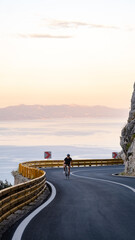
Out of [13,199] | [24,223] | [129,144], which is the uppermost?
[129,144]

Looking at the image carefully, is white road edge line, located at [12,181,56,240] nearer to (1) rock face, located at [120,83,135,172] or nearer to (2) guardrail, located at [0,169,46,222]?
(2) guardrail, located at [0,169,46,222]

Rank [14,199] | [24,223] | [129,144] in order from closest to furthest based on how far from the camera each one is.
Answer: [24,223], [14,199], [129,144]

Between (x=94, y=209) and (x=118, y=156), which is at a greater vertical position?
(x=118, y=156)

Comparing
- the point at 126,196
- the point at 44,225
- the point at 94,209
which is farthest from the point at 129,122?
→ the point at 44,225

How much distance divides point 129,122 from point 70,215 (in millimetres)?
27329

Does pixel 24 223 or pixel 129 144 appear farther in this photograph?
pixel 129 144

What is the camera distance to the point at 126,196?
15.6 metres

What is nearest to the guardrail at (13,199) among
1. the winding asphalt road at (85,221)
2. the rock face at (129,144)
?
the winding asphalt road at (85,221)

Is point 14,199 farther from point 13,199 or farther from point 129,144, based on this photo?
point 129,144

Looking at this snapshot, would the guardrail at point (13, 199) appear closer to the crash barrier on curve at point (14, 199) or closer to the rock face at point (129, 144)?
the crash barrier on curve at point (14, 199)

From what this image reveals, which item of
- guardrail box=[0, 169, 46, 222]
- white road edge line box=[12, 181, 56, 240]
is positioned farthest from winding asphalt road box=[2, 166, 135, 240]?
guardrail box=[0, 169, 46, 222]

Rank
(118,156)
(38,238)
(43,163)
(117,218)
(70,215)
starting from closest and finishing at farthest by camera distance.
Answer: (38,238)
(117,218)
(70,215)
(43,163)
(118,156)

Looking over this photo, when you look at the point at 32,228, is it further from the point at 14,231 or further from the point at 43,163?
the point at 43,163

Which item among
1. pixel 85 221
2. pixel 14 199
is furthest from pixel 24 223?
pixel 14 199
